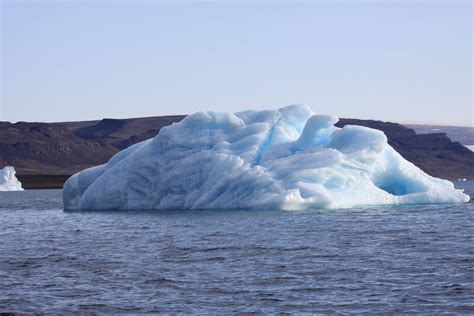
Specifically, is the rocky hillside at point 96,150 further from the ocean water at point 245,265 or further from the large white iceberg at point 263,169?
the ocean water at point 245,265

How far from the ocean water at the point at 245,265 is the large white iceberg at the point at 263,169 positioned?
1.28 metres

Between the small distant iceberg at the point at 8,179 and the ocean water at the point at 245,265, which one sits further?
the small distant iceberg at the point at 8,179

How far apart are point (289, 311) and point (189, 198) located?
20613 millimetres

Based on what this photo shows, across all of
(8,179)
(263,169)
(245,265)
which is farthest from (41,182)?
(245,265)

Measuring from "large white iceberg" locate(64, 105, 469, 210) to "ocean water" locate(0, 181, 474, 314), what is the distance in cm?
128

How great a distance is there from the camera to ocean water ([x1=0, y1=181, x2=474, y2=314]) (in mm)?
14945

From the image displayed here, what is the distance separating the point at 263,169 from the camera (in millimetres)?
33062

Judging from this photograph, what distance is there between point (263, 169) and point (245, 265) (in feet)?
46.1

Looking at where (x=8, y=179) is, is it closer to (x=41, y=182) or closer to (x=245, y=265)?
(x=41, y=182)

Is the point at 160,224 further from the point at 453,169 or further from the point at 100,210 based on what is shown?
the point at 453,169

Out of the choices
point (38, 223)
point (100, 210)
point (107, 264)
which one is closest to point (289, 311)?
point (107, 264)

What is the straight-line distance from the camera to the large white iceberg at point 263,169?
32.4 m

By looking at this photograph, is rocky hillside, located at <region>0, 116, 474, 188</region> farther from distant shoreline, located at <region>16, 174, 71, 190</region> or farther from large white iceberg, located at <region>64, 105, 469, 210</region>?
large white iceberg, located at <region>64, 105, 469, 210</region>

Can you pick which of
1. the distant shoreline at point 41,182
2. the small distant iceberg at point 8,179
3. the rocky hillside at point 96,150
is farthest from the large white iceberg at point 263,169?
the rocky hillside at point 96,150
